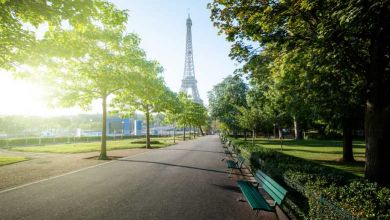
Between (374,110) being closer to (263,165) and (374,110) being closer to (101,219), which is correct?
(263,165)

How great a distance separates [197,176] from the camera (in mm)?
11820

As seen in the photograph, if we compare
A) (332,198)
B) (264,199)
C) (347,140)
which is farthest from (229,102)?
(332,198)

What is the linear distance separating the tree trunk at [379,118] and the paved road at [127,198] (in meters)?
3.92

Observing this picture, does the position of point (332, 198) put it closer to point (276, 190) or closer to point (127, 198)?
point (276, 190)

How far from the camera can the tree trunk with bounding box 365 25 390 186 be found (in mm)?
7516

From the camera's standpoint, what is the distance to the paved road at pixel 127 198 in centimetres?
648

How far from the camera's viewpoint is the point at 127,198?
311 inches

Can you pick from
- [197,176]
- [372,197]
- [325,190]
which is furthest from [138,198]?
[372,197]

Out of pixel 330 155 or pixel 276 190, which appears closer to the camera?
pixel 276 190

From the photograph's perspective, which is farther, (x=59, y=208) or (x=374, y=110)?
(x=374, y=110)

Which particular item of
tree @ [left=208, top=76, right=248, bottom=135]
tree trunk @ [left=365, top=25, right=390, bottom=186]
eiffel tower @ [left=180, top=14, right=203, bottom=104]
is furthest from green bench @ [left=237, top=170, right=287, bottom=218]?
eiffel tower @ [left=180, top=14, right=203, bottom=104]

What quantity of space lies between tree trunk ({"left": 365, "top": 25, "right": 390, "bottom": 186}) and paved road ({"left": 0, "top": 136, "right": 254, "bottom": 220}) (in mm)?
Result: 3918

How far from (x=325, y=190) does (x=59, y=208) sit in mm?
6319

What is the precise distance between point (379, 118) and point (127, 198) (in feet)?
25.1
